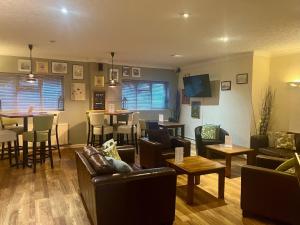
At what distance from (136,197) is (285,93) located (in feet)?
15.0

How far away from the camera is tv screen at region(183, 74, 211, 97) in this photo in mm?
6480

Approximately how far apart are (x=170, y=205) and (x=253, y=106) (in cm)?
379

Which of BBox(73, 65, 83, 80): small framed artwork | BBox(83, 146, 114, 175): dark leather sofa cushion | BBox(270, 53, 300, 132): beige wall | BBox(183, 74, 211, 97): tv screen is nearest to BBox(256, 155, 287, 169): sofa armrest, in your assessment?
BBox(83, 146, 114, 175): dark leather sofa cushion

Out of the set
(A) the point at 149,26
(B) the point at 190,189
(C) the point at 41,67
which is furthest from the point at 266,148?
(C) the point at 41,67

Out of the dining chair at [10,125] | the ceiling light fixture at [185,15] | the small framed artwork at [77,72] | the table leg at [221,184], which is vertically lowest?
the table leg at [221,184]

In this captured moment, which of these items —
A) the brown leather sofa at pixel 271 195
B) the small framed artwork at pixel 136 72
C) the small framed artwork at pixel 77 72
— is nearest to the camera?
the brown leather sofa at pixel 271 195

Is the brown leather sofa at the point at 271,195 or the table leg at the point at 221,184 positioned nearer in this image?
the brown leather sofa at the point at 271,195

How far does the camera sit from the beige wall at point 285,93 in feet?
16.3

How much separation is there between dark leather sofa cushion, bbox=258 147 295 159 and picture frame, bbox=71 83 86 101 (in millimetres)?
4666

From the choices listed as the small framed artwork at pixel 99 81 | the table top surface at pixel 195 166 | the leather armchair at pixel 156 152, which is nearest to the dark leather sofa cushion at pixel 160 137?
the leather armchair at pixel 156 152

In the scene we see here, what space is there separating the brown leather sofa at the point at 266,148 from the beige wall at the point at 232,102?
503 mm

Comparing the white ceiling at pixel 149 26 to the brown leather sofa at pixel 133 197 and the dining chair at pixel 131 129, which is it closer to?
the dining chair at pixel 131 129

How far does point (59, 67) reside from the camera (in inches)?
239

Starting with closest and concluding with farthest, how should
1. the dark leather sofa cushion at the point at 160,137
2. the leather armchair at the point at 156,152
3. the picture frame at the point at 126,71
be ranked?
the leather armchair at the point at 156,152 < the dark leather sofa cushion at the point at 160,137 < the picture frame at the point at 126,71
